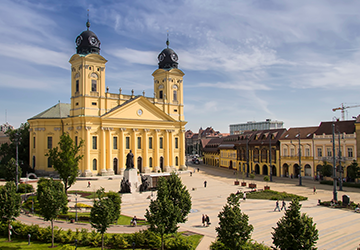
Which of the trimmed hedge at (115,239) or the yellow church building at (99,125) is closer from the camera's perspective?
the trimmed hedge at (115,239)

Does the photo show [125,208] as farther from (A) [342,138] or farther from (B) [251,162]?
(B) [251,162]

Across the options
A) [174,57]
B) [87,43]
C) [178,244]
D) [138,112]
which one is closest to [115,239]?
[178,244]

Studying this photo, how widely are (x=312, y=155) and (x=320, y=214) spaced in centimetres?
3196

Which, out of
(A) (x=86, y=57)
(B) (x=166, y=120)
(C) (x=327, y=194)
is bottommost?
(C) (x=327, y=194)

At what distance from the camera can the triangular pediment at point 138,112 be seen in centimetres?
6334

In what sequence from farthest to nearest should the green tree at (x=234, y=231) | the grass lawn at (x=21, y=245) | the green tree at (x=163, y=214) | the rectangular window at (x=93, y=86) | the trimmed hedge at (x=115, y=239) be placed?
the rectangular window at (x=93, y=86) < the grass lawn at (x=21, y=245) < the trimmed hedge at (x=115, y=239) < the green tree at (x=163, y=214) < the green tree at (x=234, y=231)

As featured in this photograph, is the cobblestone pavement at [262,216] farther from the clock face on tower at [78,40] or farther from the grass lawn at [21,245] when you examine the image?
the clock face on tower at [78,40]

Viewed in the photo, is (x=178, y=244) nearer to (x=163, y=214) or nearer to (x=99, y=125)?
(x=163, y=214)

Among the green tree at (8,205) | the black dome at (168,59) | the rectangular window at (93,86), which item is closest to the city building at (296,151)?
the black dome at (168,59)

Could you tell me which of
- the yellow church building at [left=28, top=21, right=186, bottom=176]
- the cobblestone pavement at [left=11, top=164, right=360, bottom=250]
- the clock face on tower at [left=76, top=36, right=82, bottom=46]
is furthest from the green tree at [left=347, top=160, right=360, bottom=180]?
the clock face on tower at [left=76, top=36, right=82, bottom=46]

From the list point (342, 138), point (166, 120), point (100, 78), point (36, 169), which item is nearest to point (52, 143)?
point (36, 169)

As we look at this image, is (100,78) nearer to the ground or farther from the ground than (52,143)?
farther from the ground

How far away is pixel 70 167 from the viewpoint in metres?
37.0

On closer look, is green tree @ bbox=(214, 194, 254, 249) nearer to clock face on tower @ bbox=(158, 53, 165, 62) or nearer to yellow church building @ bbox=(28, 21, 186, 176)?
yellow church building @ bbox=(28, 21, 186, 176)
